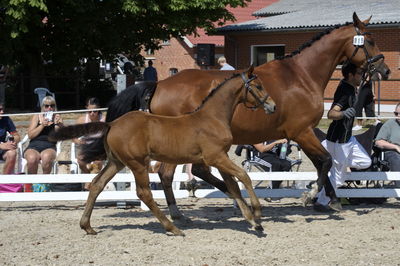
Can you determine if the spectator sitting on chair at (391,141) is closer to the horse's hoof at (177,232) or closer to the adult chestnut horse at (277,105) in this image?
the adult chestnut horse at (277,105)

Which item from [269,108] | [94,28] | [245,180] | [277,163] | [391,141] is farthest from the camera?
[94,28]

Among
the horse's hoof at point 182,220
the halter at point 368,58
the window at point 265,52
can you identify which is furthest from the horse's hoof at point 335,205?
the window at point 265,52

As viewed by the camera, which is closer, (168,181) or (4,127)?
(168,181)

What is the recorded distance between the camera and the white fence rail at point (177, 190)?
8.91 metres

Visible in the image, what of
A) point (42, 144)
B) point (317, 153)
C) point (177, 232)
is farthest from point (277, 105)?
point (42, 144)

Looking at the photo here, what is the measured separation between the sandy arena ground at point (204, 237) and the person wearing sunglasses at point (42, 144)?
0.56m

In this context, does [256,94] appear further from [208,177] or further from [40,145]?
[40,145]

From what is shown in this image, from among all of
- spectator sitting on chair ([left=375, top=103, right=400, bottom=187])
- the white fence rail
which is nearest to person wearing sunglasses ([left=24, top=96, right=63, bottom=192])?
the white fence rail

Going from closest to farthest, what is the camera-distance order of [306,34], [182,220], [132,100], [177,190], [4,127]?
[182,220] → [132,100] → [177,190] → [4,127] → [306,34]

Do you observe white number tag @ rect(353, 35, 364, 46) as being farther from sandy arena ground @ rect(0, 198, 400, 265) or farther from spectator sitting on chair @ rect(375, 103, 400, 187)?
sandy arena ground @ rect(0, 198, 400, 265)

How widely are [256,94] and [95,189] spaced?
2.07 metres

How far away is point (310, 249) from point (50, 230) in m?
2.94

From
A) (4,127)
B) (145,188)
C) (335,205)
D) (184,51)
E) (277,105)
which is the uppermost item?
(277,105)

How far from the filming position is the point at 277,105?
8.23 m
